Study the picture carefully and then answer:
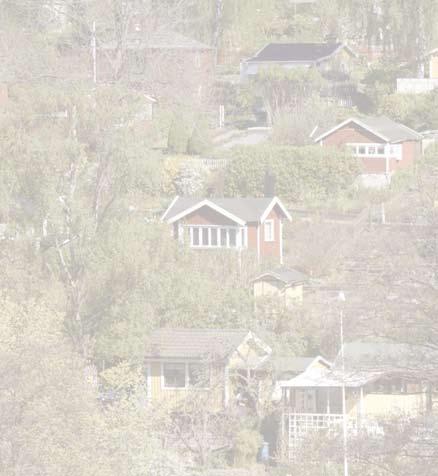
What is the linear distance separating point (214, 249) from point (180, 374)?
16.1ft

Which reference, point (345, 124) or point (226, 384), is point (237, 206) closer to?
point (345, 124)

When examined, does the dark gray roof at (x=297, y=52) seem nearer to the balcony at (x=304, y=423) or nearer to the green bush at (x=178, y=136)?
the green bush at (x=178, y=136)

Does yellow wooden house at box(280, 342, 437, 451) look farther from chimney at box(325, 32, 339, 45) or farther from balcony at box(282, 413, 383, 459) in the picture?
chimney at box(325, 32, 339, 45)

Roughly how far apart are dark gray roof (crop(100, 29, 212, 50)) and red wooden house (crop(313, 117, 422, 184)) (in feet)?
12.5

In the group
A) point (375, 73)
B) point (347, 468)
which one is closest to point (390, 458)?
point (347, 468)

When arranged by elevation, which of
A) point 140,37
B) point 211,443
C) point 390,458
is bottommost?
point 211,443

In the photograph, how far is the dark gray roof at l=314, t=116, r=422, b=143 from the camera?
27.7m

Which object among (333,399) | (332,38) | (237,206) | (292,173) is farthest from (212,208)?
(332,38)

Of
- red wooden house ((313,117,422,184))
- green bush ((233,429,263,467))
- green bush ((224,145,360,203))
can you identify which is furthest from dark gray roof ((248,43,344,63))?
green bush ((233,429,263,467))

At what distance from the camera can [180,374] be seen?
17469mm

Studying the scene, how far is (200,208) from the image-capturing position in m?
22.8

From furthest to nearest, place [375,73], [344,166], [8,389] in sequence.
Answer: [375,73], [344,166], [8,389]

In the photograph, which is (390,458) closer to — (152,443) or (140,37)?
(152,443)

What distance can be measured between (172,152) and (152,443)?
15.5 m
